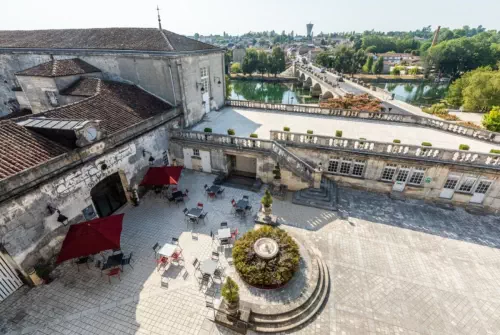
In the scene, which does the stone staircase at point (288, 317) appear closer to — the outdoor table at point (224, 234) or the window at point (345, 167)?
the outdoor table at point (224, 234)

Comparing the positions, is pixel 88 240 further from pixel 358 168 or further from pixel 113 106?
pixel 358 168

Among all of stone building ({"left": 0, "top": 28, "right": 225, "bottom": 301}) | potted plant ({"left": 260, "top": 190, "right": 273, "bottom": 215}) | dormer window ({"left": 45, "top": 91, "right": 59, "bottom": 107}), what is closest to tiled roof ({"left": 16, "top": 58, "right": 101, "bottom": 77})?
stone building ({"left": 0, "top": 28, "right": 225, "bottom": 301})

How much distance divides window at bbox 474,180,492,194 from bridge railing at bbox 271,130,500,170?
52.7 inches

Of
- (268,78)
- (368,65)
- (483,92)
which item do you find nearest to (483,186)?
(483,92)

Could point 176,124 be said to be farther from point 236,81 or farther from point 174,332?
point 236,81

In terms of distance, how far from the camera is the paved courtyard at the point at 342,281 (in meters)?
11.0

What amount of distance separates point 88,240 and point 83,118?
29.0 feet

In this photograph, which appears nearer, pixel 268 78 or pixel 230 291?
pixel 230 291

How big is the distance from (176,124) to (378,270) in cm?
1954

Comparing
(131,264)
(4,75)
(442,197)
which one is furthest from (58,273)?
(4,75)

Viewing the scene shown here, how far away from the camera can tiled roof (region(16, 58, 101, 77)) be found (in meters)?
20.8

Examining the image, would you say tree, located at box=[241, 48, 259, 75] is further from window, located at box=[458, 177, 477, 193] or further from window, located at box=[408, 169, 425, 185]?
window, located at box=[458, 177, 477, 193]

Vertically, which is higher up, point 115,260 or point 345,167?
point 345,167

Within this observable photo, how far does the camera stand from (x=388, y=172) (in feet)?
62.5
